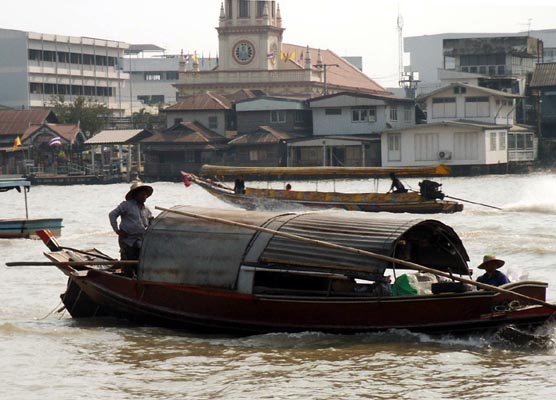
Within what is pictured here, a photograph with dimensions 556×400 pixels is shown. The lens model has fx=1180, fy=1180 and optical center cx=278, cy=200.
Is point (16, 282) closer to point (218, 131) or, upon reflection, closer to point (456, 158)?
point (456, 158)

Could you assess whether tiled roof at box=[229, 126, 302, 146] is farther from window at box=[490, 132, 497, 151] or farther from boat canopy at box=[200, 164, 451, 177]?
boat canopy at box=[200, 164, 451, 177]

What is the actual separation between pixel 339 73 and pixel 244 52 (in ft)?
39.6

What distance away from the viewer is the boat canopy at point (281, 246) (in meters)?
12.8

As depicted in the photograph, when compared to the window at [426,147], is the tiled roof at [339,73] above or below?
above

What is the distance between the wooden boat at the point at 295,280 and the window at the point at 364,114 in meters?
52.7

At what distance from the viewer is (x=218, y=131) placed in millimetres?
71500

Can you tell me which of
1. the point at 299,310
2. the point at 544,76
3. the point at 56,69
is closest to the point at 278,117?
the point at 544,76

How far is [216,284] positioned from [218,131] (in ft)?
191

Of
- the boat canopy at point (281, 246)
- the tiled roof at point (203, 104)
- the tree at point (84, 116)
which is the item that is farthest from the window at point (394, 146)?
the boat canopy at point (281, 246)

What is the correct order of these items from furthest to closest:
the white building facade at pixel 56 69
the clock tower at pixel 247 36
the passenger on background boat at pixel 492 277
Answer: the clock tower at pixel 247 36
the white building facade at pixel 56 69
the passenger on background boat at pixel 492 277

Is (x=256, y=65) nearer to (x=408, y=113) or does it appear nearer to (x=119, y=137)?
(x=119, y=137)

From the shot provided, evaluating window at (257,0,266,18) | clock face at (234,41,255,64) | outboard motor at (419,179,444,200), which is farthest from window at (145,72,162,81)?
outboard motor at (419,179,444,200)

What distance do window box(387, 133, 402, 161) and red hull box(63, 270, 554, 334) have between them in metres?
48.8

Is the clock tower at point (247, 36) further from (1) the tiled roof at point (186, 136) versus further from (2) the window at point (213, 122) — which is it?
(1) the tiled roof at point (186, 136)
